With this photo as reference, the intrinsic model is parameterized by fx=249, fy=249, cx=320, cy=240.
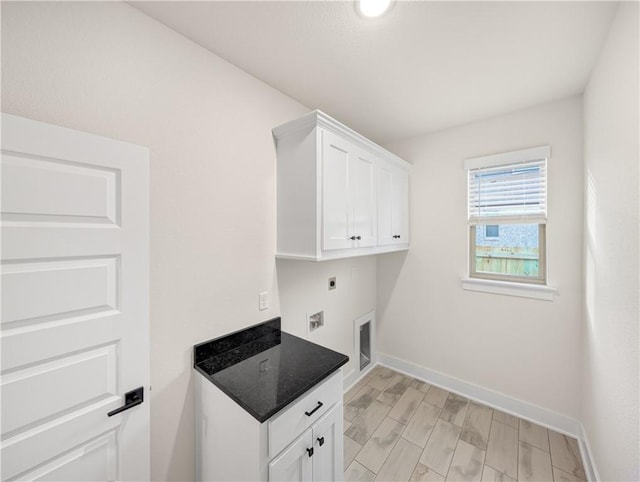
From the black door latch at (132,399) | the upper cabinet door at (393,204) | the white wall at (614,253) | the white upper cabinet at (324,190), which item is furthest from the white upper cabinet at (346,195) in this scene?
the white wall at (614,253)

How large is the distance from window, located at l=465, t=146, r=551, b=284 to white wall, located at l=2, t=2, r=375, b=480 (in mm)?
1890

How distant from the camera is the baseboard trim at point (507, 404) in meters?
1.78

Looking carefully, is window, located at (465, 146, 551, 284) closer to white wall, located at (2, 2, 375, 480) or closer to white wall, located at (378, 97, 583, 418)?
white wall, located at (378, 97, 583, 418)

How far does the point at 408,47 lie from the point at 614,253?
1520 millimetres

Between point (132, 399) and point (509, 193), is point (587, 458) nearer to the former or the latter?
point (509, 193)

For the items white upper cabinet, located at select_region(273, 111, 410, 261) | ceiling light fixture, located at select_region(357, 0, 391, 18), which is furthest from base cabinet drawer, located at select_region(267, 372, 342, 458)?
ceiling light fixture, located at select_region(357, 0, 391, 18)

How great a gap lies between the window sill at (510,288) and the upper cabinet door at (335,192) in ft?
4.57

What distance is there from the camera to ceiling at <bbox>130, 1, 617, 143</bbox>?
1164 millimetres

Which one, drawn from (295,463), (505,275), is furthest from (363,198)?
(295,463)

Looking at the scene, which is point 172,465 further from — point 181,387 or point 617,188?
point 617,188

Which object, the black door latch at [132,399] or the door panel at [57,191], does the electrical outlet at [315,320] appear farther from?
the door panel at [57,191]

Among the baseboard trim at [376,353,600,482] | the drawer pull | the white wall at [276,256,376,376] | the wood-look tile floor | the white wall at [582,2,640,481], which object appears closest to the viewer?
the white wall at [582,2,640,481]

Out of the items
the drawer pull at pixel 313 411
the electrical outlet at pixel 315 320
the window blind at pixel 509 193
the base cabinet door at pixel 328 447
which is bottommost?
the base cabinet door at pixel 328 447

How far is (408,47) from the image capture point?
1390mm
